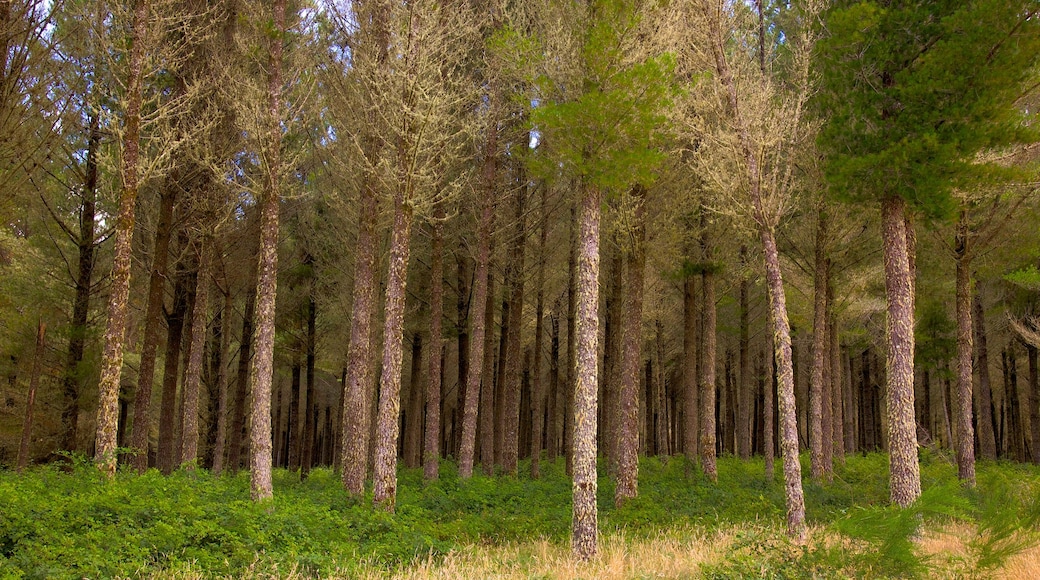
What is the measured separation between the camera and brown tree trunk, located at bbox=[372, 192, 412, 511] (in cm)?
1018

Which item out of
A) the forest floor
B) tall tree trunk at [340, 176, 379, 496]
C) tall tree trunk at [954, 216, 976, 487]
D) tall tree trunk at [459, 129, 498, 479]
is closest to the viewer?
the forest floor

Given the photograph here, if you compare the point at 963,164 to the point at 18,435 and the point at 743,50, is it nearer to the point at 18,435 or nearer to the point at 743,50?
the point at 743,50

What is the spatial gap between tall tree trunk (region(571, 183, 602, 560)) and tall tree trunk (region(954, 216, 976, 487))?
10.2 metres

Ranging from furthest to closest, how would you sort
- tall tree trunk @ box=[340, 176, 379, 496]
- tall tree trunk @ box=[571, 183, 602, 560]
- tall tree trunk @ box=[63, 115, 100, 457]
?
1. tall tree trunk @ box=[63, 115, 100, 457]
2. tall tree trunk @ box=[340, 176, 379, 496]
3. tall tree trunk @ box=[571, 183, 602, 560]

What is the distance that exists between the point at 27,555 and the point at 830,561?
806 centimetres

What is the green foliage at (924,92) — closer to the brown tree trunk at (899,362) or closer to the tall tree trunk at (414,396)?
the brown tree trunk at (899,362)

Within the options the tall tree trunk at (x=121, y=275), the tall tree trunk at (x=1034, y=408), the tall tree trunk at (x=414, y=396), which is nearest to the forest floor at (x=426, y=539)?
the tall tree trunk at (x=121, y=275)

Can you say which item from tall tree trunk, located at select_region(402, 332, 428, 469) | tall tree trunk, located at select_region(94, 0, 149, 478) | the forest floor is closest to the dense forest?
tall tree trunk, located at select_region(94, 0, 149, 478)

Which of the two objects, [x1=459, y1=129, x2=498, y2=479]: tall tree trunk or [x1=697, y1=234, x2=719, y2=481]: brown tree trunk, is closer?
[x1=459, y1=129, x2=498, y2=479]: tall tree trunk

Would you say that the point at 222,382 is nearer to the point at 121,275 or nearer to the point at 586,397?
the point at 121,275

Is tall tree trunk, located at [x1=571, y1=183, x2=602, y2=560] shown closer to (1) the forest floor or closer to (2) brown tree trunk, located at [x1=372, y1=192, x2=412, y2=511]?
(1) the forest floor

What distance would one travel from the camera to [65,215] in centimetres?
1667

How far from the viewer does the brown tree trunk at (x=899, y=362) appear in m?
10.7

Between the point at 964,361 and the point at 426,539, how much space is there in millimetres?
12569
